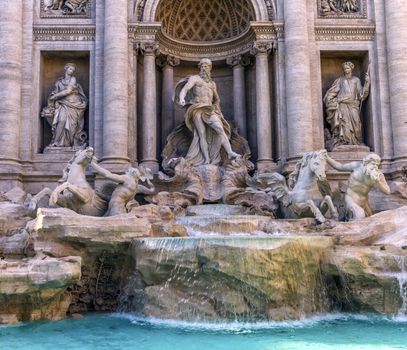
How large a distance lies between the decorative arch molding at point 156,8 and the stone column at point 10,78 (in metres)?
3.45

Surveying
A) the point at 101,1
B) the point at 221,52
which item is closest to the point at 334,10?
the point at 221,52

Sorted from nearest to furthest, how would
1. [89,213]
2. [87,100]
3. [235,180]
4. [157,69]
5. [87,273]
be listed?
Result: [87,273] → [89,213] → [235,180] → [87,100] → [157,69]

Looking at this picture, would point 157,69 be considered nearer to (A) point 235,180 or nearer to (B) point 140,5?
(B) point 140,5

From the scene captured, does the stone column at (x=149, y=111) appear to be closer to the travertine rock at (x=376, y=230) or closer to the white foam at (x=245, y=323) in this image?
the travertine rock at (x=376, y=230)

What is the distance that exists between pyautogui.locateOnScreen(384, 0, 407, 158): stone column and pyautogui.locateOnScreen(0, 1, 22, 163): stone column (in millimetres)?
10662

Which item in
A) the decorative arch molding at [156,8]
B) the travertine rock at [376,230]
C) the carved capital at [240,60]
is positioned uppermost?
the decorative arch molding at [156,8]

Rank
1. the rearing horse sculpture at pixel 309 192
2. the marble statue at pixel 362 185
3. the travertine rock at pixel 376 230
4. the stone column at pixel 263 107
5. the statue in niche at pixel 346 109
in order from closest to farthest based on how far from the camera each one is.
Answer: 1. the travertine rock at pixel 376 230
2. the marble statue at pixel 362 185
3. the rearing horse sculpture at pixel 309 192
4. the stone column at pixel 263 107
5. the statue in niche at pixel 346 109

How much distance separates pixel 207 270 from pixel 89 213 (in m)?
4.67

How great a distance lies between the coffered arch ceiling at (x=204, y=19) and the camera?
17469 millimetres

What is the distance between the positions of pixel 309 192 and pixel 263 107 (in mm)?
4311

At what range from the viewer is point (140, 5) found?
53.9 ft

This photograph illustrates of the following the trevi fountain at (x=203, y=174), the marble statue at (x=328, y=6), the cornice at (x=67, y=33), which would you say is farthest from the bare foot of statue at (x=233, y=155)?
the marble statue at (x=328, y=6)

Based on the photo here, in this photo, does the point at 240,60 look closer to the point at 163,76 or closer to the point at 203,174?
the point at 163,76

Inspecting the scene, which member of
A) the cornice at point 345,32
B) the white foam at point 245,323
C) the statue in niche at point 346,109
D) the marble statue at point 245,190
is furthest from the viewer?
the cornice at point 345,32
